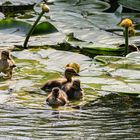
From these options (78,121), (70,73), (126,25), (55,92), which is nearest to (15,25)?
(126,25)

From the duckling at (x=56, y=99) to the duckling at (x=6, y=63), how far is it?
142 centimetres

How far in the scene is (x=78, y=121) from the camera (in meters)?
8.78

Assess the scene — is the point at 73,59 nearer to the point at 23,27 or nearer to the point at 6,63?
the point at 6,63

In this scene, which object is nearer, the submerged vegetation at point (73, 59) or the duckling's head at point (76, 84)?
the submerged vegetation at point (73, 59)

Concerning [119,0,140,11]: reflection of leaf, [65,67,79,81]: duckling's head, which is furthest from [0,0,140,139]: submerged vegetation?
[65,67,79,81]: duckling's head

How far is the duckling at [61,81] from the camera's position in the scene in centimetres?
1011

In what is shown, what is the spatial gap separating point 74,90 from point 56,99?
467 mm

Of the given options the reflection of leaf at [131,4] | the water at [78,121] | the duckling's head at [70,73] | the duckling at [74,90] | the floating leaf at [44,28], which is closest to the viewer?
the water at [78,121]

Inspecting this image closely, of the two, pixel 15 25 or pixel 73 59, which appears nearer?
pixel 73 59

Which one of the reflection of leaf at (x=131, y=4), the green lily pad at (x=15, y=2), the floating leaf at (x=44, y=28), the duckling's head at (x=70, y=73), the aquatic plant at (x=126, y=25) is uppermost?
the aquatic plant at (x=126, y=25)

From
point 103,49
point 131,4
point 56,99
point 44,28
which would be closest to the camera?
point 56,99

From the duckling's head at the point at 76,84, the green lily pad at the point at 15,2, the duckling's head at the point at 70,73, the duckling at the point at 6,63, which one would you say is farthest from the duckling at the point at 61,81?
the green lily pad at the point at 15,2

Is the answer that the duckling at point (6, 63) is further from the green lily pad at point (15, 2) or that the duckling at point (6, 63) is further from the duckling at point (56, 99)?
the green lily pad at point (15, 2)

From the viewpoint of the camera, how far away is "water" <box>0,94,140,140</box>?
8265mm
